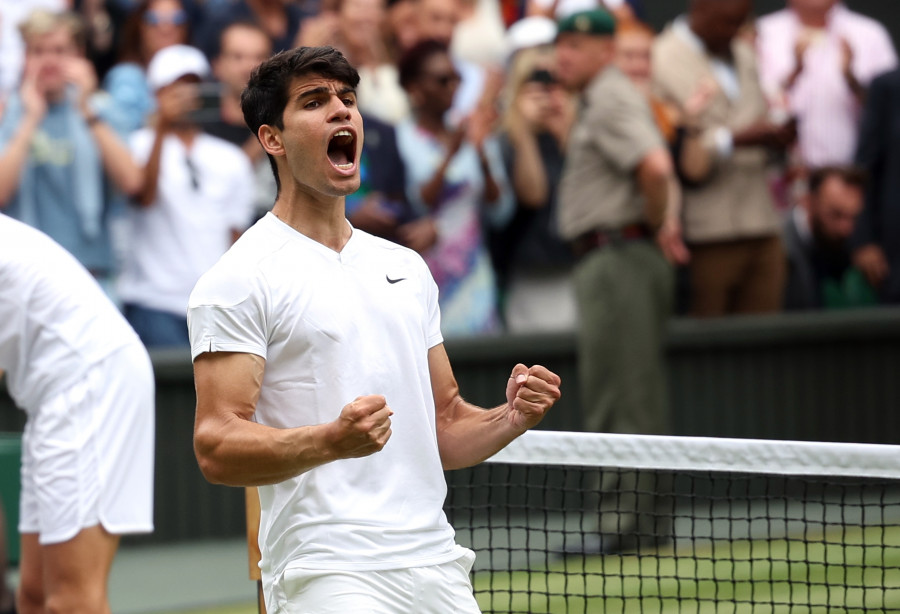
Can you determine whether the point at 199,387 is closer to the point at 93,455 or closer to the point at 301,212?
the point at 301,212

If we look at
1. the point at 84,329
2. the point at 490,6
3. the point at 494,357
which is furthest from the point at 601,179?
the point at 84,329

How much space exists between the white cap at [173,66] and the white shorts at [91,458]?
362cm

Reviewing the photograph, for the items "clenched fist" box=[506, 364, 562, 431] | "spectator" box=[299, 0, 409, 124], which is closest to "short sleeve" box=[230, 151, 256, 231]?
"spectator" box=[299, 0, 409, 124]

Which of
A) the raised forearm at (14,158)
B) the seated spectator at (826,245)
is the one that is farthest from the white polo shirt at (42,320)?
the seated spectator at (826,245)

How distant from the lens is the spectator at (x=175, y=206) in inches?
315

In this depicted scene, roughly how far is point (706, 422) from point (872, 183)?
2.00 m

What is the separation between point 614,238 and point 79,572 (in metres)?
4.02

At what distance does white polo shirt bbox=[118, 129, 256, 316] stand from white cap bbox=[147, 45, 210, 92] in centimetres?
29

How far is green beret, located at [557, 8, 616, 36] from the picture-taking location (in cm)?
760

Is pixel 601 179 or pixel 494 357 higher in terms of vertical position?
pixel 601 179

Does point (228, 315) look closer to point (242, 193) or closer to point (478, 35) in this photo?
point (242, 193)

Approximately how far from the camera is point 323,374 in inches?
124

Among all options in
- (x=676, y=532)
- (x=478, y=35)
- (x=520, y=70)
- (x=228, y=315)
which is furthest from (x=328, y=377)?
(x=478, y=35)

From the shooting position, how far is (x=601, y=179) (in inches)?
305
